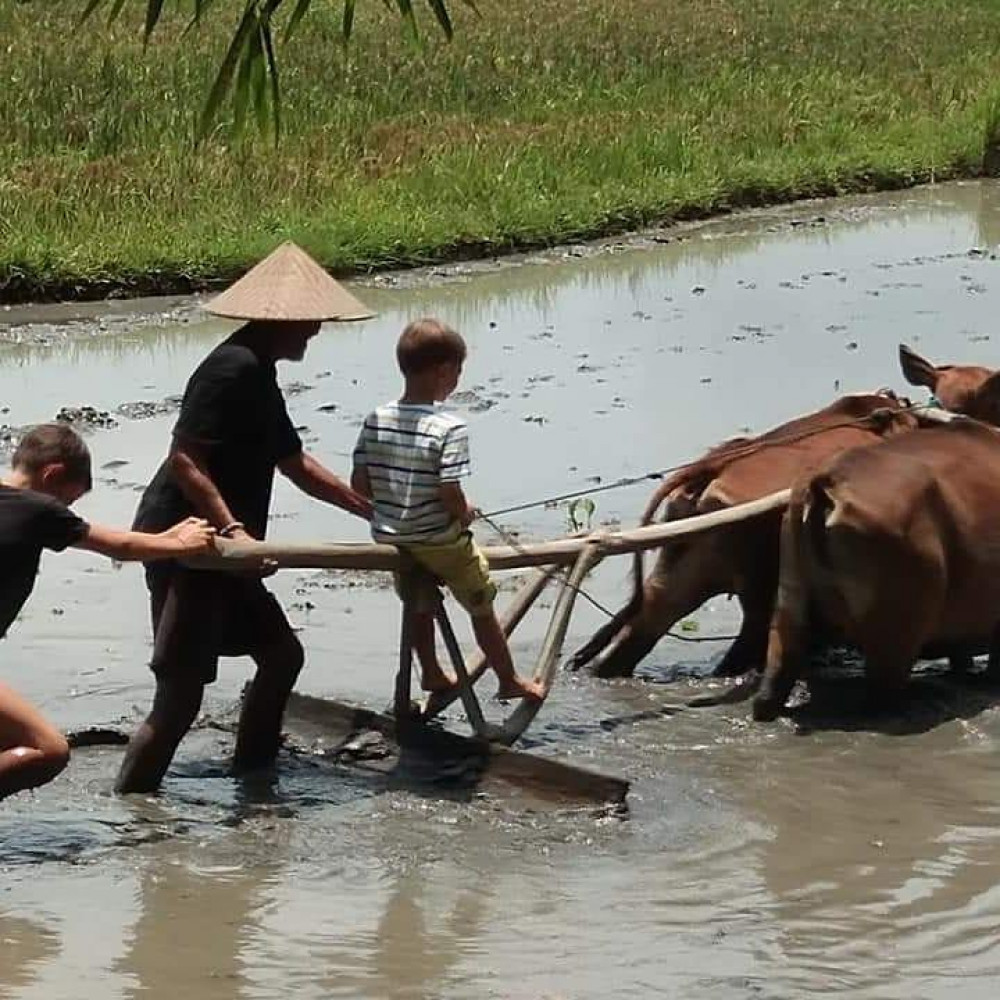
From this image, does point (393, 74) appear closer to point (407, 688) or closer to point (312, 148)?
point (312, 148)

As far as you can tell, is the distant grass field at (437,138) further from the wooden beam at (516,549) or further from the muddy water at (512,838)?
the wooden beam at (516,549)

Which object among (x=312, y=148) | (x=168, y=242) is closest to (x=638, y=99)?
(x=312, y=148)

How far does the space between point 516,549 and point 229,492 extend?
90 centimetres

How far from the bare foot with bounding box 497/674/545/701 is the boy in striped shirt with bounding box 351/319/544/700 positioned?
0.23 ft

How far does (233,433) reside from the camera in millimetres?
7199

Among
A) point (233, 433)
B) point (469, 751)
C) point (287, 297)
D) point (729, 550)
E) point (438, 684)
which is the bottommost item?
point (469, 751)

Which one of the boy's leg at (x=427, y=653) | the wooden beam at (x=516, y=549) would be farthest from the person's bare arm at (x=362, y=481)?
the boy's leg at (x=427, y=653)

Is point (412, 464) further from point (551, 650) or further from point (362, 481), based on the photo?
point (551, 650)

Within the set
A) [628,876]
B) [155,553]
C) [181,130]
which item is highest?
[181,130]

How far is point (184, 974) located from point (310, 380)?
8.09m

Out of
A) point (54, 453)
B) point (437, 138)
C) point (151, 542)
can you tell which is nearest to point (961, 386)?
point (151, 542)

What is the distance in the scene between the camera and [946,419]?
8609mm

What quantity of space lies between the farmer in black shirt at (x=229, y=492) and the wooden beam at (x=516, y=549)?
108mm

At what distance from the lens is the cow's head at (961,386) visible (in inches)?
364
